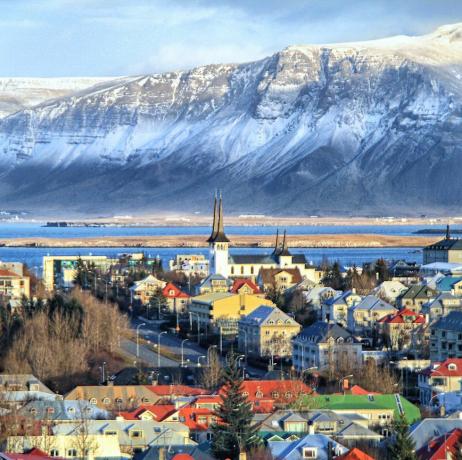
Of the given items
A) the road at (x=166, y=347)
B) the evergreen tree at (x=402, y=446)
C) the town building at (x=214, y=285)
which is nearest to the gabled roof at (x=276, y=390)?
the road at (x=166, y=347)

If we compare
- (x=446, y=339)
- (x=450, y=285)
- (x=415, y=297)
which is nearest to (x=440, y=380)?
(x=446, y=339)

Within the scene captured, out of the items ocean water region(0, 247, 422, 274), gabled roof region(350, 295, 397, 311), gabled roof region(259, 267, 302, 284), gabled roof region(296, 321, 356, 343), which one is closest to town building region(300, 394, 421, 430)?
gabled roof region(296, 321, 356, 343)

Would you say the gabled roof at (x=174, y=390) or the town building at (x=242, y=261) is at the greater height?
the town building at (x=242, y=261)

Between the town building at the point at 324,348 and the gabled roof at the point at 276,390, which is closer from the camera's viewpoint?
the gabled roof at the point at 276,390

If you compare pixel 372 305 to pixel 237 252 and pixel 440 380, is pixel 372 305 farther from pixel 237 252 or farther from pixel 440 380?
pixel 237 252

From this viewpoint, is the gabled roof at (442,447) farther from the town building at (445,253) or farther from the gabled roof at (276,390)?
the town building at (445,253)

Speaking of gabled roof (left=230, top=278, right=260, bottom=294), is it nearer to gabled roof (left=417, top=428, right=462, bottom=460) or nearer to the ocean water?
the ocean water

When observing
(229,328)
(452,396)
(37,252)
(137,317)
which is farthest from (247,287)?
(37,252)
